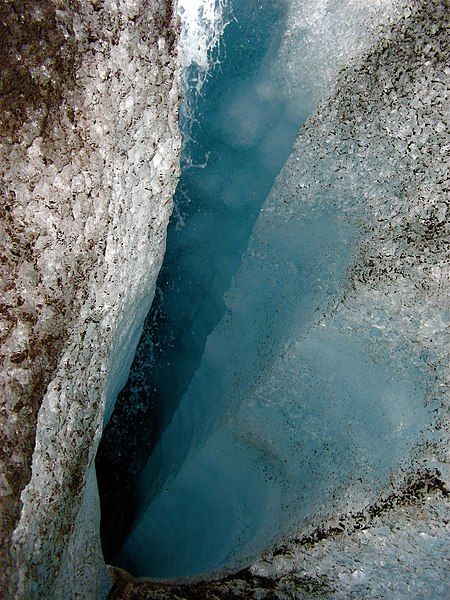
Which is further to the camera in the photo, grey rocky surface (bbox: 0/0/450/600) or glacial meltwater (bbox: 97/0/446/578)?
glacial meltwater (bbox: 97/0/446/578)

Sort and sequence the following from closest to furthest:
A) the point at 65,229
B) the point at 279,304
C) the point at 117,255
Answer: the point at 65,229 < the point at 117,255 < the point at 279,304

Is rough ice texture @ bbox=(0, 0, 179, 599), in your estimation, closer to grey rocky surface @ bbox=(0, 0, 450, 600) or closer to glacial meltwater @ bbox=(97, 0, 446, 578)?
grey rocky surface @ bbox=(0, 0, 450, 600)

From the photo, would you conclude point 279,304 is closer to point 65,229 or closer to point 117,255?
point 117,255

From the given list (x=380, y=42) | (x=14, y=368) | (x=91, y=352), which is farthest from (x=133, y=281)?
(x=380, y=42)

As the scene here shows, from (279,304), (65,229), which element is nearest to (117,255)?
(65,229)

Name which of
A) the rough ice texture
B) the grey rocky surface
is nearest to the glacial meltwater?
the grey rocky surface

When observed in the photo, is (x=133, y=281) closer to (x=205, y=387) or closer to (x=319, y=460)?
(x=205, y=387)
